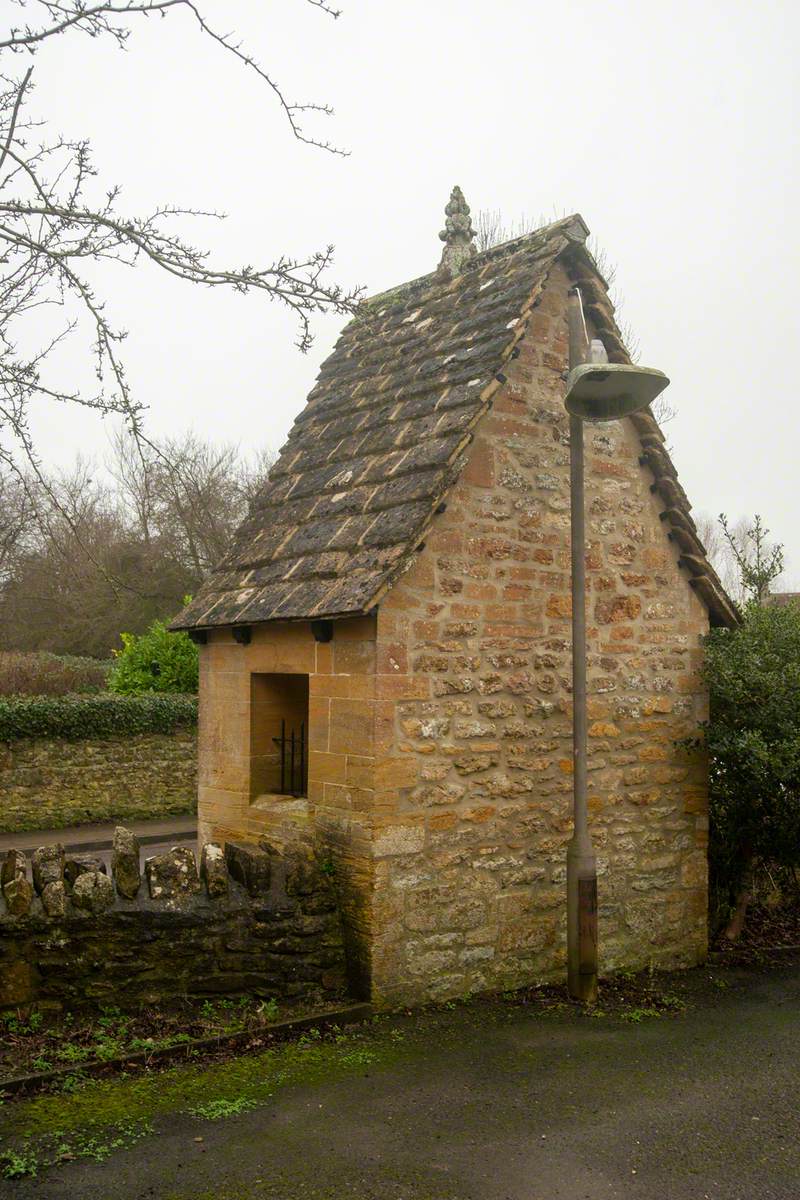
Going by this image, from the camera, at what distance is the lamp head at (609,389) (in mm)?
5867

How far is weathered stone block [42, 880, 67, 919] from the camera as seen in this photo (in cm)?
546

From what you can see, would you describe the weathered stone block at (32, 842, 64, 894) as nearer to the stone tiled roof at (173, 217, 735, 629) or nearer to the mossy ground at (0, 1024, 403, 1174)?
the mossy ground at (0, 1024, 403, 1174)

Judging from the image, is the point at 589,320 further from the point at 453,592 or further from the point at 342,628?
the point at 342,628

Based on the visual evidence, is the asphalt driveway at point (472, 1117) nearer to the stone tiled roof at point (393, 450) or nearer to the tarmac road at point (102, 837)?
the stone tiled roof at point (393, 450)

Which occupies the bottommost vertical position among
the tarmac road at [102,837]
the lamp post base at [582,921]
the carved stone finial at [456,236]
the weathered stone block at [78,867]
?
the tarmac road at [102,837]

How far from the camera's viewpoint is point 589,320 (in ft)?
25.4

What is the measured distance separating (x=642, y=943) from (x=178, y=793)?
1146cm

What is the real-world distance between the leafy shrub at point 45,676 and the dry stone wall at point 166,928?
42.5 feet

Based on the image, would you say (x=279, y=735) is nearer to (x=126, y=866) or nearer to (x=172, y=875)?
(x=172, y=875)

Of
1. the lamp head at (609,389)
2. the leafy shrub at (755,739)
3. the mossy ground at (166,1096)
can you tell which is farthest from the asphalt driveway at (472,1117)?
the lamp head at (609,389)

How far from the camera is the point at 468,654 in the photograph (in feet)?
21.5

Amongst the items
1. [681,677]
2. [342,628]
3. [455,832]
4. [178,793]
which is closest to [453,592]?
A: [342,628]

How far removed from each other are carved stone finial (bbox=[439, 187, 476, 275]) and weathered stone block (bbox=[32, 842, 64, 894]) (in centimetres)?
549

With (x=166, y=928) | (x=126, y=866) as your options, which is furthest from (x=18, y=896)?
(x=166, y=928)
